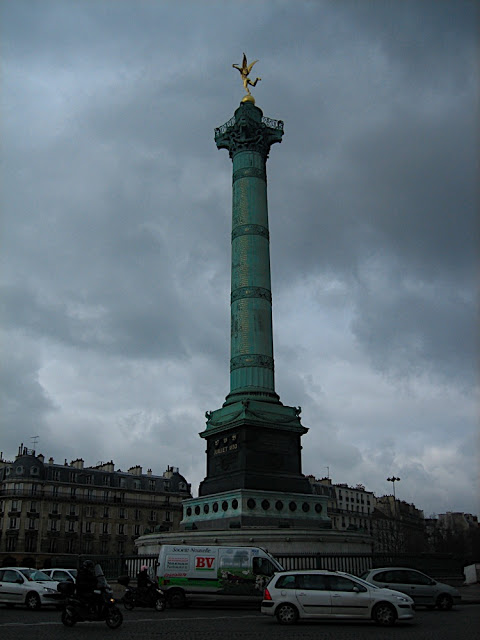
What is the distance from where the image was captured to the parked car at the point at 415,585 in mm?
24266

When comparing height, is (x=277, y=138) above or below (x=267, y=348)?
above

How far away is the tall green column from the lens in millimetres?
44969

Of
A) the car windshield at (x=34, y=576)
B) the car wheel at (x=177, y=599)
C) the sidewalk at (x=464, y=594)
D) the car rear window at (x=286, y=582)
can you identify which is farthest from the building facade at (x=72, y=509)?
the car rear window at (x=286, y=582)

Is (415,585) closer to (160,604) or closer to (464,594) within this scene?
(464,594)

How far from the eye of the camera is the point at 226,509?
40188mm

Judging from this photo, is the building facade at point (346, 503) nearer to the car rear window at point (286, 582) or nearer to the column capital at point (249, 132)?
the column capital at point (249, 132)

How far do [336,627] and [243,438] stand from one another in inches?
900

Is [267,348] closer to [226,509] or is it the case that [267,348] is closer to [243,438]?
[243,438]

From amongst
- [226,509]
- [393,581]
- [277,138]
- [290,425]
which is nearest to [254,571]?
[393,581]

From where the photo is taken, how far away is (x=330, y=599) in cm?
1928

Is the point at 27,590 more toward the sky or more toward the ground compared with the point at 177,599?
more toward the sky

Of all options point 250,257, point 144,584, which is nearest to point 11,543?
point 250,257

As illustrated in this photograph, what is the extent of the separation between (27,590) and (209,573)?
20.7 feet

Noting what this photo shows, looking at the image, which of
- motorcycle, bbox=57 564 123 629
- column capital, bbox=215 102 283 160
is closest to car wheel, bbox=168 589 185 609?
motorcycle, bbox=57 564 123 629
